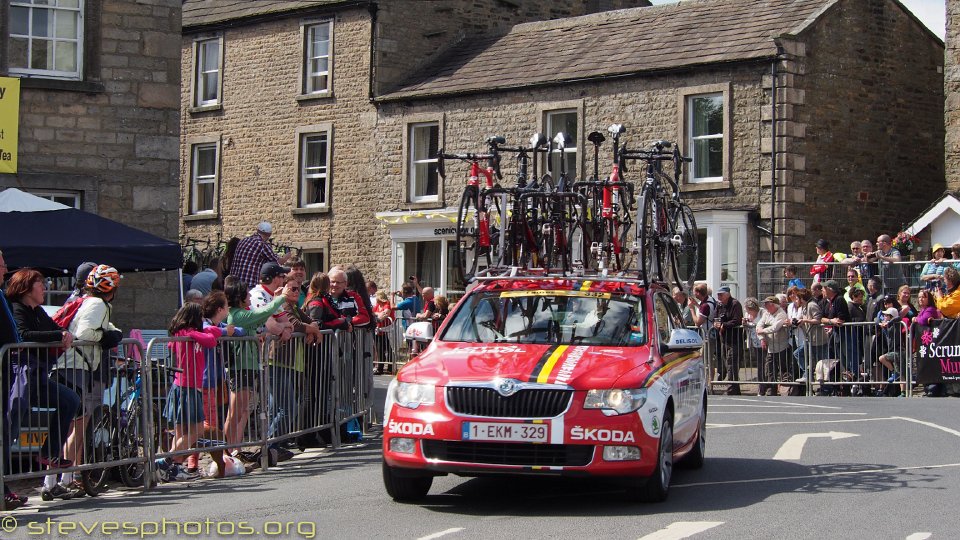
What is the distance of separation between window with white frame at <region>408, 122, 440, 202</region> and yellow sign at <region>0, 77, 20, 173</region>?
1794 cm

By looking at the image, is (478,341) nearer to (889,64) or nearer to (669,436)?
(669,436)

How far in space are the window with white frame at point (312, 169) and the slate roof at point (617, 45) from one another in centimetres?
294

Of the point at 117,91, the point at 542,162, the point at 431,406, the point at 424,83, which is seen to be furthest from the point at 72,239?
the point at 424,83

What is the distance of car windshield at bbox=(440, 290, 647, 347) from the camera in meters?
11.2

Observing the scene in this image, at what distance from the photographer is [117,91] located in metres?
20.9

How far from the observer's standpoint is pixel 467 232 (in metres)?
14.9

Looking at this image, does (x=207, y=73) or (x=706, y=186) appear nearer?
(x=706, y=186)

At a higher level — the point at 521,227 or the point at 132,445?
the point at 521,227

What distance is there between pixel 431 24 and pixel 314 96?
3.70 metres

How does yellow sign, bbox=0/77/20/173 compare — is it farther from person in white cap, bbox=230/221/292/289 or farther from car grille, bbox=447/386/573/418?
car grille, bbox=447/386/573/418

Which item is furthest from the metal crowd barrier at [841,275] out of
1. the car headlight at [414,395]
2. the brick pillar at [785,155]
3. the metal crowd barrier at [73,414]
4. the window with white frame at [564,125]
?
the metal crowd barrier at [73,414]

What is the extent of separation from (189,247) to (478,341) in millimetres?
32360

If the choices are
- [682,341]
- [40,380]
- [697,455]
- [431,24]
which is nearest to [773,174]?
[431,24]

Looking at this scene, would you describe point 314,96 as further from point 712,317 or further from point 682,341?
point 682,341
